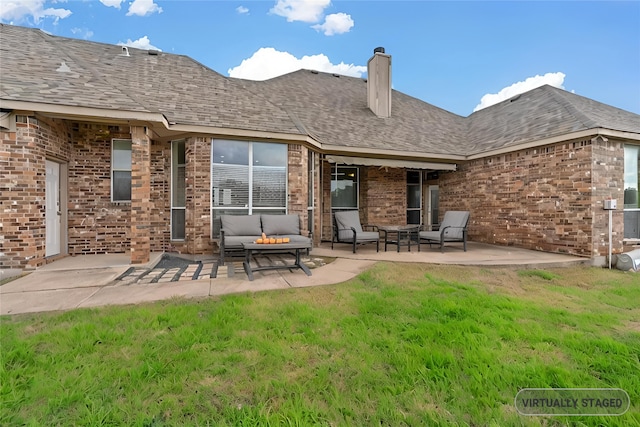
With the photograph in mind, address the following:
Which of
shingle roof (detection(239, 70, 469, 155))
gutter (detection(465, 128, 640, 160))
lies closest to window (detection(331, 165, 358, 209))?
shingle roof (detection(239, 70, 469, 155))

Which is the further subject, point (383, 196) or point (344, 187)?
point (383, 196)

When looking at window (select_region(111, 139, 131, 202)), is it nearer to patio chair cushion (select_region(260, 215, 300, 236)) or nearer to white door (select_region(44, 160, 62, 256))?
white door (select_region(44, 160, 62, 256))

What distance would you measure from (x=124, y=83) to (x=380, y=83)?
9304 mm

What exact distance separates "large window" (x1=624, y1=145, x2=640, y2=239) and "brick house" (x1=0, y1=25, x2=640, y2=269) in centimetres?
5

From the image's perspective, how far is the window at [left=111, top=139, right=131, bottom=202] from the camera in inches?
302

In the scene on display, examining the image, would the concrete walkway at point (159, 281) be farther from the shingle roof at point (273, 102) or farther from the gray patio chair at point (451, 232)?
the shingle roof at point (273, 102)

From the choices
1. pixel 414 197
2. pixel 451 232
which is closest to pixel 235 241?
pixel 451 232

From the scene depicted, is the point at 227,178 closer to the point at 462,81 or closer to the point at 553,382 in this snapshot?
the point at 553,382

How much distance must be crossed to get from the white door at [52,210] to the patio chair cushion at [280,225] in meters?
4.91

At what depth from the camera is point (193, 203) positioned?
7.37 m

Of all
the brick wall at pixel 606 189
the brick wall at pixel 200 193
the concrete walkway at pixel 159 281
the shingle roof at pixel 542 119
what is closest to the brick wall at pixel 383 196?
the shingle roof at pixel 542 119

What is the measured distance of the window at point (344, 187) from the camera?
1107 cm

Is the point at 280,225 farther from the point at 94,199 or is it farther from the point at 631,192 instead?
the point at 631,192

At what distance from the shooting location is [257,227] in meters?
7.25
